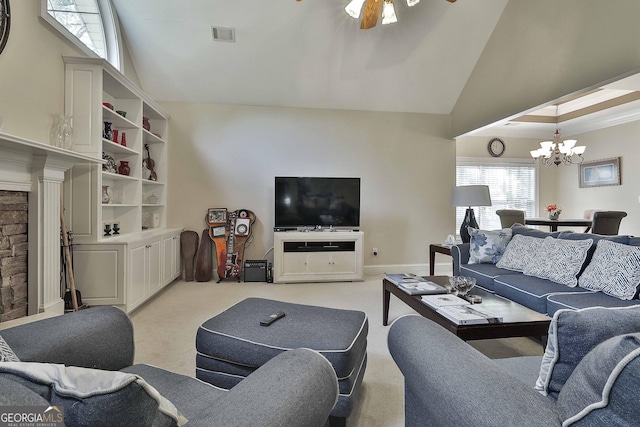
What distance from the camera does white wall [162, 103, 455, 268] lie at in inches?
183

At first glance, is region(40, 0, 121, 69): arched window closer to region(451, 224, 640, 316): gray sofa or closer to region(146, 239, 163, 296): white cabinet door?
region(146, 239, 163, 296): white cabinet door

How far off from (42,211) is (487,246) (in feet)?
13.2

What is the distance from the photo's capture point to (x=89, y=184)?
2.98 metres

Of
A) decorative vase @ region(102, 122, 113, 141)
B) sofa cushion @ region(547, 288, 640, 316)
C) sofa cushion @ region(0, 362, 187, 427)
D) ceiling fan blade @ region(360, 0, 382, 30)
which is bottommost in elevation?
sofa cushion @ region(547, 288, 640, 316)

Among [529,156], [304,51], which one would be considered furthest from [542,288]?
[529,156]

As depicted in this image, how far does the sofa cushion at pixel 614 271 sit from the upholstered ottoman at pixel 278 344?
182cm

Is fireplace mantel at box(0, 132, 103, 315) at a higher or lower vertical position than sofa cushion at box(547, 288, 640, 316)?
higher

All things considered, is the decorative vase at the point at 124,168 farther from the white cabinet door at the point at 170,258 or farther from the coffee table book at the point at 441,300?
the coffee table book at the point at 441,300

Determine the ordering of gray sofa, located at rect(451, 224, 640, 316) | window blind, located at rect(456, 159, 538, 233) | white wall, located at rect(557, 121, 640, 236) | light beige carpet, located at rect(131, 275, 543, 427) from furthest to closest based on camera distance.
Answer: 1. window blind, located at rect(456, 159, 538, 233)
2. white wall, located at rect(557, 121, 640, 236)
3. gray sofa, located at rect(451, 224, 640, 316)
4. light beige carpet, located at rect(131, 275, 543, 427)

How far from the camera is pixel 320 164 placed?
488 cm

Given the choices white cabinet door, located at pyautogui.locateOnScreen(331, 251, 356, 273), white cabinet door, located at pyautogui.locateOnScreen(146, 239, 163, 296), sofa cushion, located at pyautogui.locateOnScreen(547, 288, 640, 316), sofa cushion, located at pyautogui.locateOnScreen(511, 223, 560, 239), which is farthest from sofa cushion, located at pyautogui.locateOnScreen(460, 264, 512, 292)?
white cabinet door, located at pyautogui.locateOnScreen(146, 239, 163, 296)

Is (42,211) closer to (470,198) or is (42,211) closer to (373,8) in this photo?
(373,8)

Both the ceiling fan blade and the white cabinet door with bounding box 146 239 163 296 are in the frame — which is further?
the white cabinet door with bounding box 146 239 163 296

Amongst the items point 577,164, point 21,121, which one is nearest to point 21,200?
point 21,121
